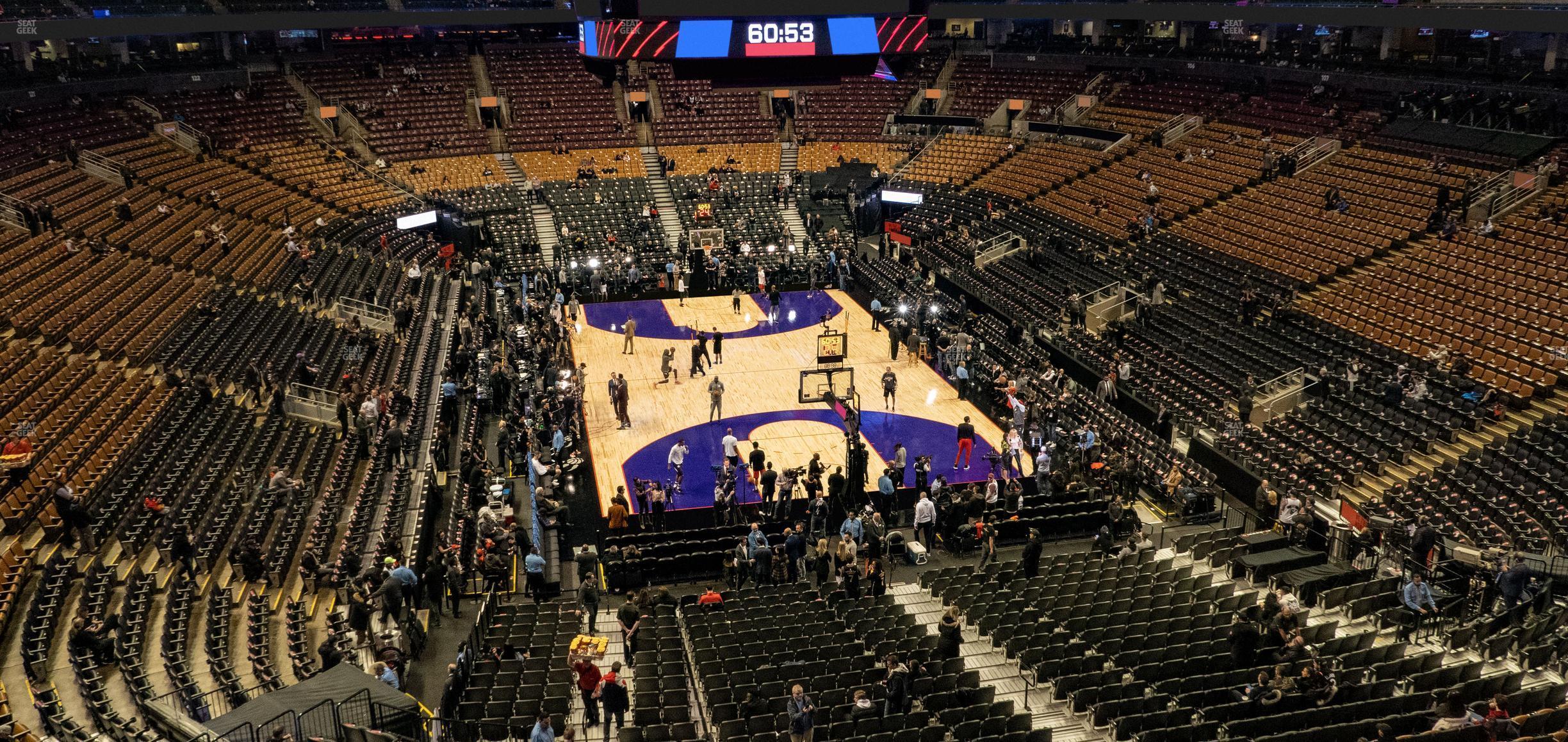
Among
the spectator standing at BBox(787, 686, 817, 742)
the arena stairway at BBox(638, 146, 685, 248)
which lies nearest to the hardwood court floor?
the arena stairway at BBox(638, 146, 685, 248)

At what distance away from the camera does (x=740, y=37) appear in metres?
20.7

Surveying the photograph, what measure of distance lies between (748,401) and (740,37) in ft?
36.5

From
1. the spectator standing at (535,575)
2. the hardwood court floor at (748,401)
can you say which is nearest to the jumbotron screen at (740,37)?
the hardwood court floor at (748,401)

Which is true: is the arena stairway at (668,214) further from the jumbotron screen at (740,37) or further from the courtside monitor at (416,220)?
the jumbotron screen at (740,37)

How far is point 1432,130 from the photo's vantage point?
3481 cm

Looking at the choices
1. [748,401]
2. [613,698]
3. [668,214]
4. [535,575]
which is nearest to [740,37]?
[535,575]

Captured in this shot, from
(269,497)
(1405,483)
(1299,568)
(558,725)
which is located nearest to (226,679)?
(558,725)

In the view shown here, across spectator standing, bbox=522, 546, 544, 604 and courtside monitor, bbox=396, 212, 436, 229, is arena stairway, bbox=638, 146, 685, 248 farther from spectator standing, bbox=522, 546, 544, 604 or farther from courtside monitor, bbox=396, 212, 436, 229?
spectator standing, bbox=522, 546, 544, 604

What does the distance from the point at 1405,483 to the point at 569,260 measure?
2911 cm

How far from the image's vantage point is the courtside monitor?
42.4 metres

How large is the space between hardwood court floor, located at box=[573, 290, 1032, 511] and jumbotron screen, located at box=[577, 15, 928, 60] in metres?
8.69

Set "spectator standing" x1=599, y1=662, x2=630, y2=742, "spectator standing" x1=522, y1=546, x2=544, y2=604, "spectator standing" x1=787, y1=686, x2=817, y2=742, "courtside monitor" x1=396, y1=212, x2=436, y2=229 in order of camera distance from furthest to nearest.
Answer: "courtside monitor" x1=396, y1=212, x2=436, y2=229 → "spectator standing" x1=522, y1=546, x2=544, y2=604 → "spectator standing" x1=599, y1=662, x2=630, y2=742 → "spectator standing" x1=787, y1=686, x2=817, y2=742

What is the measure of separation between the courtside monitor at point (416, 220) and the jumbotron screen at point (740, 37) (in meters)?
23.3

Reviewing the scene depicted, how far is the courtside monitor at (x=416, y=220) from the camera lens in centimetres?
4244
